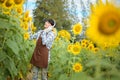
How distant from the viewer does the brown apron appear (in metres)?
5.73

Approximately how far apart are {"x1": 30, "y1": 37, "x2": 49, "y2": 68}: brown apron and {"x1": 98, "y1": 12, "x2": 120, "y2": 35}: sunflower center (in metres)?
4.80

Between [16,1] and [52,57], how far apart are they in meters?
3.48

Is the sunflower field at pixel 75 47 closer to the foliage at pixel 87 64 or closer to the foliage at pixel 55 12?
the foliage at pixel 87 64

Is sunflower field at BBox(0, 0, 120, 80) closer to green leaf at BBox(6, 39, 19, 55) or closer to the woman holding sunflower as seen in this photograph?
green leaf at BBox(6, 39, 19, 55)

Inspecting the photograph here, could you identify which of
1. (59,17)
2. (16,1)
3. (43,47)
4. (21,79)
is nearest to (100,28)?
(16,1)

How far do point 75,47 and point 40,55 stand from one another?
1260 mm

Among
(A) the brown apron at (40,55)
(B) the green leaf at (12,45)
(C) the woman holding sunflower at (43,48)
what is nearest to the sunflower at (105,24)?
(B) the green leaf at (12,45)

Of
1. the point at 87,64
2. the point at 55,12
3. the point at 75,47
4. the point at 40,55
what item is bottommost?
the point at 40,55

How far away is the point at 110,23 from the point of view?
0.89 m

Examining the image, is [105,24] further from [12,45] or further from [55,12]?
[55,12]

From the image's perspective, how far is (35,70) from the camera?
582 centimetres

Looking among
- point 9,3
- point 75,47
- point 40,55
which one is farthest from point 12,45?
point 40,55

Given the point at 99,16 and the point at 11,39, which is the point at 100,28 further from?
the point at 11,39

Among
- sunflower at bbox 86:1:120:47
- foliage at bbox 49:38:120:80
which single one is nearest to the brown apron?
foliage at bbox 49:38:120:80
